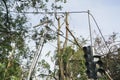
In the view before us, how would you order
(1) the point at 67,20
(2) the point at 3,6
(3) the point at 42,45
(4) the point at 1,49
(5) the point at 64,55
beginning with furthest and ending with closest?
(5) the point at 64,55
(1) the point at 67,20
(4) the point at 1,49
(2) the point at 3,6
(3) the point at 42,45

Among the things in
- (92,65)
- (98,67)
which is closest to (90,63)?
Answer: (92,65)

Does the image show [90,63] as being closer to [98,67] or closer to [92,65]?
[92,65]

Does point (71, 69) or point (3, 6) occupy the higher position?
point (3, 6)

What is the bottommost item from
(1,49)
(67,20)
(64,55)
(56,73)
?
(56,73)

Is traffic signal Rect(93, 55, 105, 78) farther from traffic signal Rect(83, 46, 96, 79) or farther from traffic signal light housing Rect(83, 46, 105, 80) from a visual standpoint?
traffic signal Rect(83, 46, 96, 79)

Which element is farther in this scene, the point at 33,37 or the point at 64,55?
the point at 64,55

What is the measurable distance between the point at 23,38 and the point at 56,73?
11586 millimetres

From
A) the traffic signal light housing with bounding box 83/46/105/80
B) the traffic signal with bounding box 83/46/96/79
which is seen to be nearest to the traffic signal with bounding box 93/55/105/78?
the traffic signal light housing with bounding box 83/46/105/80

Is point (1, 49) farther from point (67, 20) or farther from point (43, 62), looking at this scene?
point (43, 62)

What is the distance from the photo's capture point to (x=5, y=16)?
56.4 ft

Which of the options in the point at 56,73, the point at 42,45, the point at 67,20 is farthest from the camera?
the point at 56,73

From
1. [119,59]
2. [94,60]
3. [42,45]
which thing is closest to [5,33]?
[42,45]

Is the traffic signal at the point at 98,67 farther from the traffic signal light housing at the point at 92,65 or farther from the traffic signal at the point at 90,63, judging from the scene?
the traffic signal at the point at 90,63

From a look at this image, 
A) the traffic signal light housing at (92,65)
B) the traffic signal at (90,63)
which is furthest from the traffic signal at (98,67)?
the traffic signal at (90,63)
